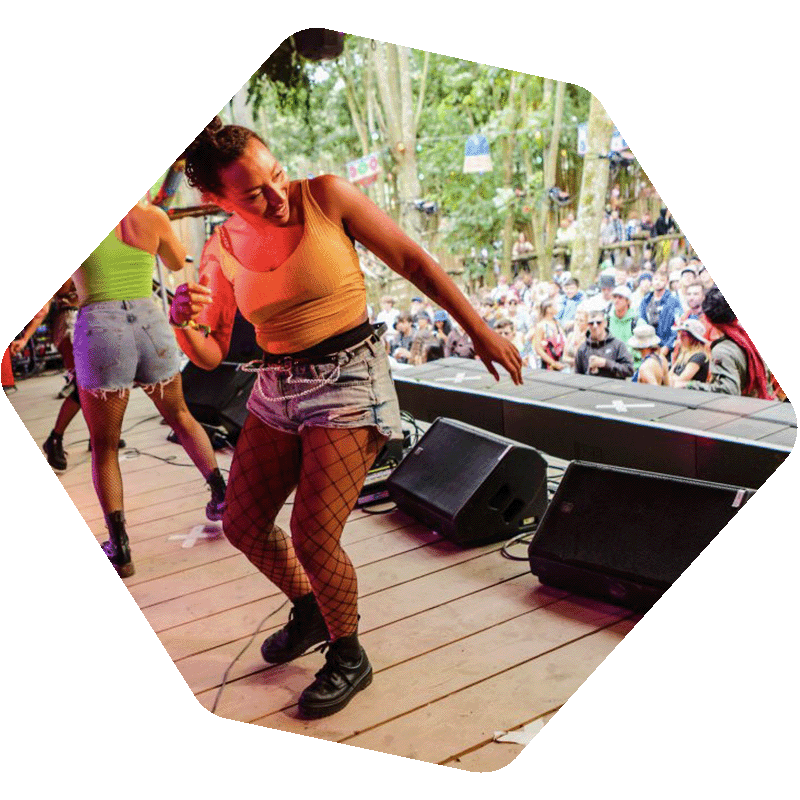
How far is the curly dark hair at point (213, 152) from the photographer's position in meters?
1.94

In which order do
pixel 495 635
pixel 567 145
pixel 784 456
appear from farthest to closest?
pixel 567 145, pixel 784 456, pixel 495 635

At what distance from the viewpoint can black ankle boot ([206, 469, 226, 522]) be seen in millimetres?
2318

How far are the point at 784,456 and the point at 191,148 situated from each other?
1.58 meters

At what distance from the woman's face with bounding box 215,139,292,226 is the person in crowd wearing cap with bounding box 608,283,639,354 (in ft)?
4.25

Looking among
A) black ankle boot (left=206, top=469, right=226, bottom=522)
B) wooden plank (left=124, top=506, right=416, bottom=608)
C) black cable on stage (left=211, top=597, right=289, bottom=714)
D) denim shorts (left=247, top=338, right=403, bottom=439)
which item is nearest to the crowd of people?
denim shorts (left=247, top=338, right=403, bottom=439)

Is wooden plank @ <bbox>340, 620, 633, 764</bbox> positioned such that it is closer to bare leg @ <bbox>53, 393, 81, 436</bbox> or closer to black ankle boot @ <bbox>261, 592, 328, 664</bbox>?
black ankle boot @ <bbox>261, 592, 328, 664</bbox>

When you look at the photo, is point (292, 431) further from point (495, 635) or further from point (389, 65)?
point (389, 65)

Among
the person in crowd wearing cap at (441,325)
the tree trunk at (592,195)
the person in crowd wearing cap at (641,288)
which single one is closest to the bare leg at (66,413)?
the person in crowd wearing cap at (441,325)

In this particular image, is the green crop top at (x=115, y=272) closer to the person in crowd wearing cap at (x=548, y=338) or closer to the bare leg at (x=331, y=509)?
the bare leg at (x=331, y=509)

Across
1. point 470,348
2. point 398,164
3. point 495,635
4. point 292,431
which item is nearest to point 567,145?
point 398,164

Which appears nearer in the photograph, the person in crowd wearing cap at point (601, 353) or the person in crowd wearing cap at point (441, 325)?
the person in crowd wearing cap at point (441, 325)

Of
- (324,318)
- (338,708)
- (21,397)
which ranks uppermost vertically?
(324,318)

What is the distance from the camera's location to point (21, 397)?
2.33 m

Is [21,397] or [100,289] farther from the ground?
[100,289]
